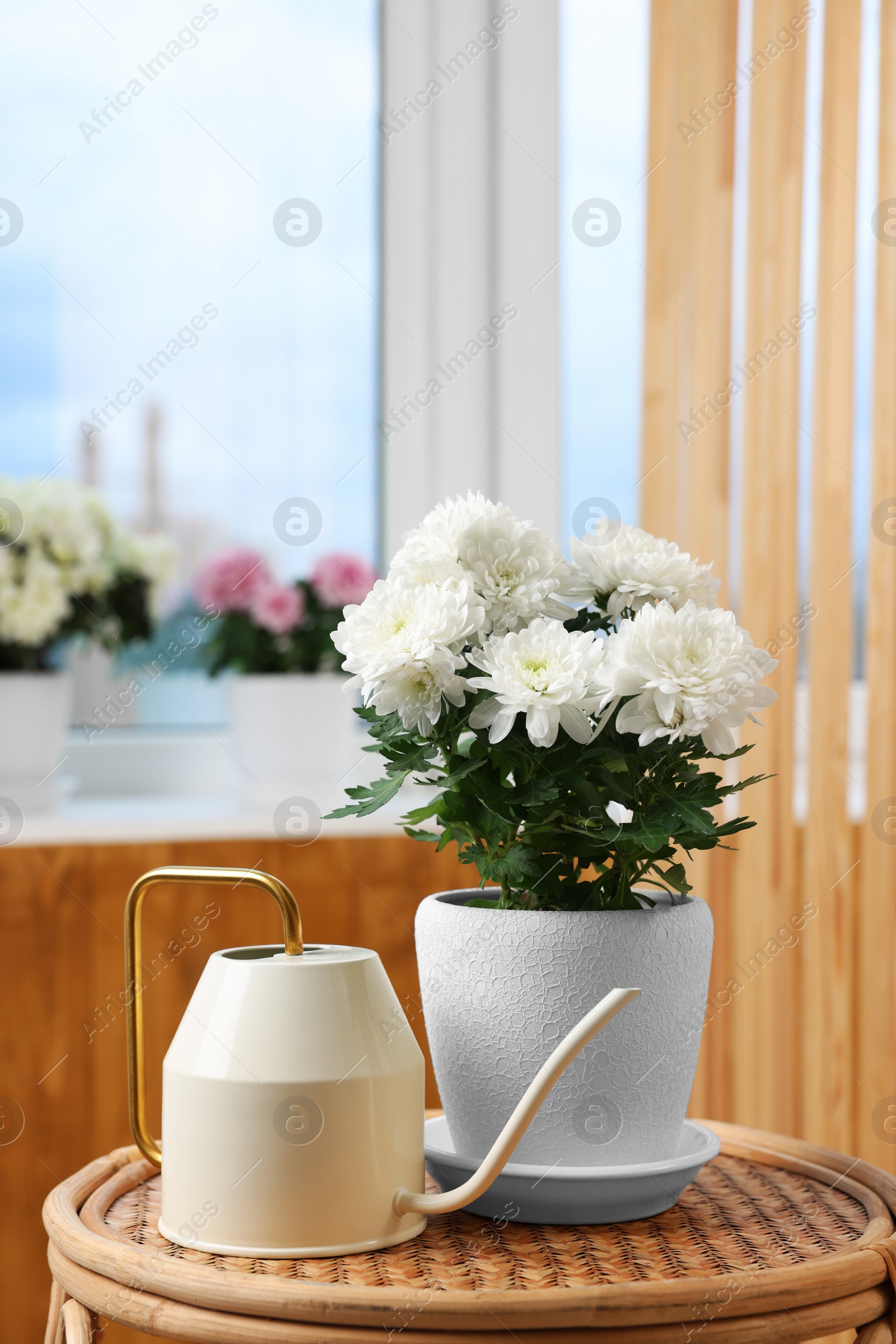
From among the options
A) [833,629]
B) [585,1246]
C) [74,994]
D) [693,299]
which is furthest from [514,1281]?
[693,299]

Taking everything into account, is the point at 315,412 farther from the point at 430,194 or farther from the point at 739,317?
the point at 739,317

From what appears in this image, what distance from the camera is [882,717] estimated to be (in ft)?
4.47

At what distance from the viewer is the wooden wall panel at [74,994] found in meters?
1.32

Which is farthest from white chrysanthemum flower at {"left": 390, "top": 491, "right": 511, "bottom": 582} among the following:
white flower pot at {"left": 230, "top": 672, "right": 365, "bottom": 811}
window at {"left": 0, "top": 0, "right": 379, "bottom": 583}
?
window at {"left": 0, "top": 0, "right": 379, "bottom": 583}

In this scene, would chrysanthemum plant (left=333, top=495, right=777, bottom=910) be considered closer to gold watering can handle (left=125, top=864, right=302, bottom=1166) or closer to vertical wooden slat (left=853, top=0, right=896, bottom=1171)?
gold watering can handle (left=125, top=864, right=302, bottom=1166)

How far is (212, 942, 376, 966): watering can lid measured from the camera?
67cm

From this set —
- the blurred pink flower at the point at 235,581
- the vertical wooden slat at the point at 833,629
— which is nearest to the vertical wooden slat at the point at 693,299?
the vertical wooden slat at the point at 833,629

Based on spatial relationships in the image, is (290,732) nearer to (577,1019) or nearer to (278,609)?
(278,609)

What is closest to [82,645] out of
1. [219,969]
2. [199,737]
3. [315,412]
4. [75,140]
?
[199,737]

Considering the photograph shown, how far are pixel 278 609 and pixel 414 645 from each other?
0.98 meters

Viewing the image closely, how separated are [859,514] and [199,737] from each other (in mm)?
950

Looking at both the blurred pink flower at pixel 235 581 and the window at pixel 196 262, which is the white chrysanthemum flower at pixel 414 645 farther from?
the window at pixel 196 262

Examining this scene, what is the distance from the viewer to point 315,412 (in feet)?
5.88

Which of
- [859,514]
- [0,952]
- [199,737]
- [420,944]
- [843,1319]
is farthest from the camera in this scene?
[199,737]
